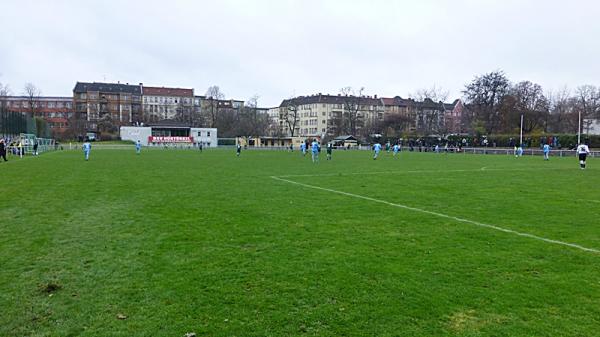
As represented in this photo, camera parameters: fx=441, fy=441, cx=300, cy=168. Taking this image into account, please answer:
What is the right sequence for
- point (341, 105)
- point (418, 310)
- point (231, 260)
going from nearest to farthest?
point (418, 310), point (231, 260), point (341, 105)

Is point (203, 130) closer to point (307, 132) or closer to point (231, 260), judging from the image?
point (307, 132)

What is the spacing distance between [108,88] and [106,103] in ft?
21.6

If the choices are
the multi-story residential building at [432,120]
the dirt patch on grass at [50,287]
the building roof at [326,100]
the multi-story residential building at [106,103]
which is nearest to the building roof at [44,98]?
the multi-story residential building at [106,103]

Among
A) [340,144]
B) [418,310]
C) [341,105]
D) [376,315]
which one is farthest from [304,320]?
[341,105]

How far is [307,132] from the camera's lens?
153 m

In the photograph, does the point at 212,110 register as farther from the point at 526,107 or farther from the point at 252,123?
the point at 526,107

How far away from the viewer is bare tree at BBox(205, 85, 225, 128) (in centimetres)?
12140

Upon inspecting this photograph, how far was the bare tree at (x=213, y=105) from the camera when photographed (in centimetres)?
12140

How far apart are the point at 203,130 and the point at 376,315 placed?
101 metres

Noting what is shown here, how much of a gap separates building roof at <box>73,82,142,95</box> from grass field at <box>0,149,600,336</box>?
13390 cm

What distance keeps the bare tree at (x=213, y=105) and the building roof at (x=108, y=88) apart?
2413 centimetres

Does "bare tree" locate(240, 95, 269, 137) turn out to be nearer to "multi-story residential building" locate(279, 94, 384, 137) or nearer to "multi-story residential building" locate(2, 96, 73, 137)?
"multi-story residential building" locate(279, 94, 384, 137)

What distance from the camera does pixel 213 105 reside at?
425 feet

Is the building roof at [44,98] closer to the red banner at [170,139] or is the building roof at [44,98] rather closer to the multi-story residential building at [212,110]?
the multi-story residential building at [212,110]
